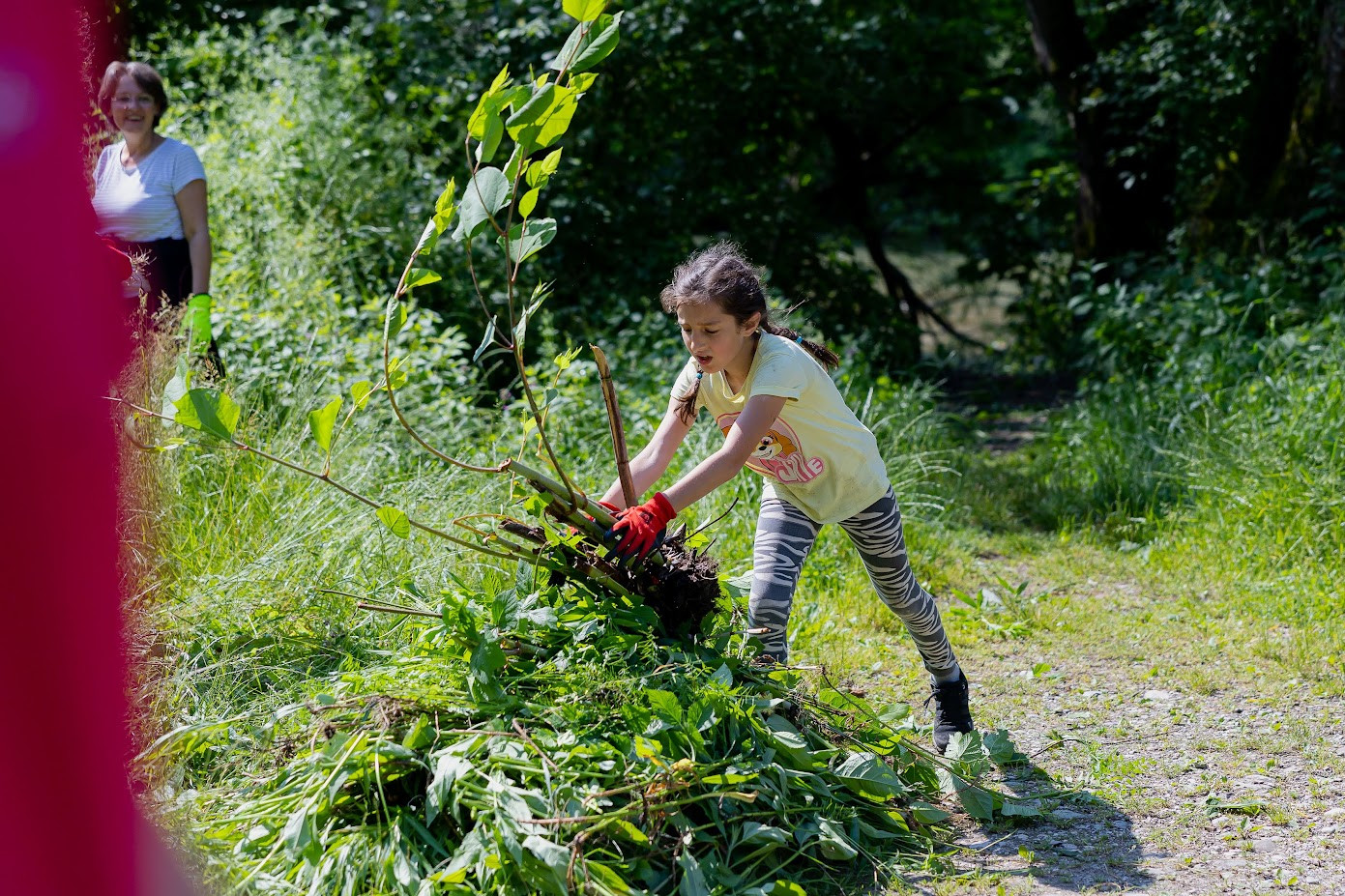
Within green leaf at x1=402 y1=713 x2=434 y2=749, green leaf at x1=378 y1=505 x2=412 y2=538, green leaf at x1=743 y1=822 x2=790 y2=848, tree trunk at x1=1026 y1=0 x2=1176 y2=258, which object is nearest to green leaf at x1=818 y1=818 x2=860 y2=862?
green leaf at x1=743 y1=822 x2=790 y2=848

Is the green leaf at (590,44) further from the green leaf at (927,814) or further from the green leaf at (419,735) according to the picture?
the green leaf at (927,814)

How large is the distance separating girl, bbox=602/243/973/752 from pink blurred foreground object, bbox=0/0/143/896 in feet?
4.14

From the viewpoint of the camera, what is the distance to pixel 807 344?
351 centimetres

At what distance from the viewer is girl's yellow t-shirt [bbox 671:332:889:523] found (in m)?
3.19

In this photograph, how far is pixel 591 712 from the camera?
2568 mm

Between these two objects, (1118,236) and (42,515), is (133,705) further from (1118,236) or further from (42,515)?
(1118,236)

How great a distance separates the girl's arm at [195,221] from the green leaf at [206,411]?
274 centimetres

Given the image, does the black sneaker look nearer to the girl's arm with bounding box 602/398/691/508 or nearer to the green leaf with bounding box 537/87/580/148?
the girl's arm with bounding box 602/398/691/508

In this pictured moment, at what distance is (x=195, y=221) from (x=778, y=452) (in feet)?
9.69

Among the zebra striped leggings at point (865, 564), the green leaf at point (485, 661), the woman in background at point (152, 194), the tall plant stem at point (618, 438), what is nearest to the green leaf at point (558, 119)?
the tall plant stem at point (618, 438)

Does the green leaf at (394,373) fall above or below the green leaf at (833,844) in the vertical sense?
above

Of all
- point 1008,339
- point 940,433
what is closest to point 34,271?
point 940,433

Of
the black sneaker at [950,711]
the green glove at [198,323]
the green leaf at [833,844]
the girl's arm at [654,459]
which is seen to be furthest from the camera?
the green glove at [198,323]

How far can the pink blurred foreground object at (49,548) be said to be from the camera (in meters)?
2.11
